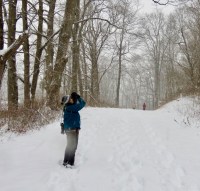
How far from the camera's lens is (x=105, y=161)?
6.62 meters

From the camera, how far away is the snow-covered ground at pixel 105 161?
507 cm

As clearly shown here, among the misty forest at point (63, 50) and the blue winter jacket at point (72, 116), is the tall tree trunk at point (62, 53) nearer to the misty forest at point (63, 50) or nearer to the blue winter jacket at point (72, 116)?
the misty forest at point (63, 50)

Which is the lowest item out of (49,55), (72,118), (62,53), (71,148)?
(71,148)

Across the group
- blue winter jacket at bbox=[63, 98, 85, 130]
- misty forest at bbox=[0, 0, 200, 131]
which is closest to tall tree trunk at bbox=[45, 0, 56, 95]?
misty forest at bbox=[0, 0, 200, 131]

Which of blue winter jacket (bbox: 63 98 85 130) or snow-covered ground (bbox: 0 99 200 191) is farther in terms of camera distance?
blue winter jacket (bbox: 63 98 85 130)

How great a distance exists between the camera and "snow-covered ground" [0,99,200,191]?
200 inches

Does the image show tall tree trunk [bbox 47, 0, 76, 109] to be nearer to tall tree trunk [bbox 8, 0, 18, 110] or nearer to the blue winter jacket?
tall tree trunk [bbox 8, 0, 18, 110]

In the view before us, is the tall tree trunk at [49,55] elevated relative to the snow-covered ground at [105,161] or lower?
elevated

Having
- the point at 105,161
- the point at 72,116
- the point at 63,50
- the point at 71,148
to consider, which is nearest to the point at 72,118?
the point at 72,116

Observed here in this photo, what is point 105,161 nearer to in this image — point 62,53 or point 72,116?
point 72,116

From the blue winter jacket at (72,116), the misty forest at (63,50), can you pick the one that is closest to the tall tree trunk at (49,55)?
the misty forest at (63,50)

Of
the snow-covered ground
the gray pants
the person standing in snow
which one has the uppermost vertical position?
the person standing in snow

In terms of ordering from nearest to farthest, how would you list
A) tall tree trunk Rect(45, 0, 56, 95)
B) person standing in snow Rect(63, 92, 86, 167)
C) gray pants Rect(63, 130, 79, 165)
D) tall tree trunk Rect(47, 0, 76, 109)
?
gray pants Rect(63, 130, 79, 165) < person standing in snow Rect(63, 92, 86, 167) < tall tree trunk Rect(47, 0, 76, 109) < tall tree trunk Rect(45, 0, 56, 95)

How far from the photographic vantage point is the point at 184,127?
10.6m
